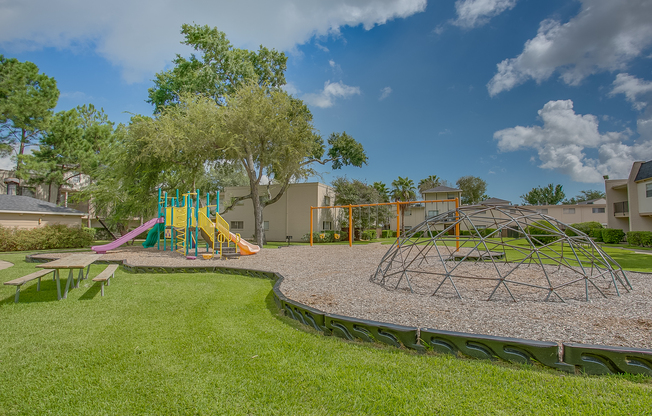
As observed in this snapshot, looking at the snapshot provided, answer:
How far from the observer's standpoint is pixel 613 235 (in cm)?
2295

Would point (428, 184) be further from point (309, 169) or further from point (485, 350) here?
point (485, 350)

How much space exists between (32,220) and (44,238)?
221 cm

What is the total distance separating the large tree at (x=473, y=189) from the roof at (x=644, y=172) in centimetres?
2774

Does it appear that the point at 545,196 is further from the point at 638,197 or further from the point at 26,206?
the point at 26,206

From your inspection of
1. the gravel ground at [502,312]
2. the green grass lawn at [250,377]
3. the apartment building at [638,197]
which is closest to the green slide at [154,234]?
the gravel ground at [502,312]

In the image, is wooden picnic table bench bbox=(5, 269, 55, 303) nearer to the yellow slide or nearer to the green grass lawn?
the green grass lawn

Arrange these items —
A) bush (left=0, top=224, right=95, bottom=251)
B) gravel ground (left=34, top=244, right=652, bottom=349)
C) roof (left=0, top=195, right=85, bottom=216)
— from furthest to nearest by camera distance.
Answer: roof (left=0, top=195, right=85, bottom=216)
bush (left=0, top=224, right=95, bottom=251)
gravel ground (left=34, top=244, right=652, bottom=349)

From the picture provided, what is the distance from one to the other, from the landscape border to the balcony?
100 feet

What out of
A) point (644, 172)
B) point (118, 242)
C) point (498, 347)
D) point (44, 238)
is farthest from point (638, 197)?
point (44, 238)

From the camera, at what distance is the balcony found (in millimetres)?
25503

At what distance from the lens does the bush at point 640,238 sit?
19391 millimetres

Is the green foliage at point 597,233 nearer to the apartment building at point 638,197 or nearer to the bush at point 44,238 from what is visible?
the apartment building at point 638,197

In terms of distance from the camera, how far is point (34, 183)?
27.9 meters

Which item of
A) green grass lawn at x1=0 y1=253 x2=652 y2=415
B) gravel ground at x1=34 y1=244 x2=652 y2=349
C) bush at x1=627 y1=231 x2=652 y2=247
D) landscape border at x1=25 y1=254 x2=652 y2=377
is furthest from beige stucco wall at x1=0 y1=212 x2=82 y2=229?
bush at x1=627 y1=231 x2=652 y2=247
